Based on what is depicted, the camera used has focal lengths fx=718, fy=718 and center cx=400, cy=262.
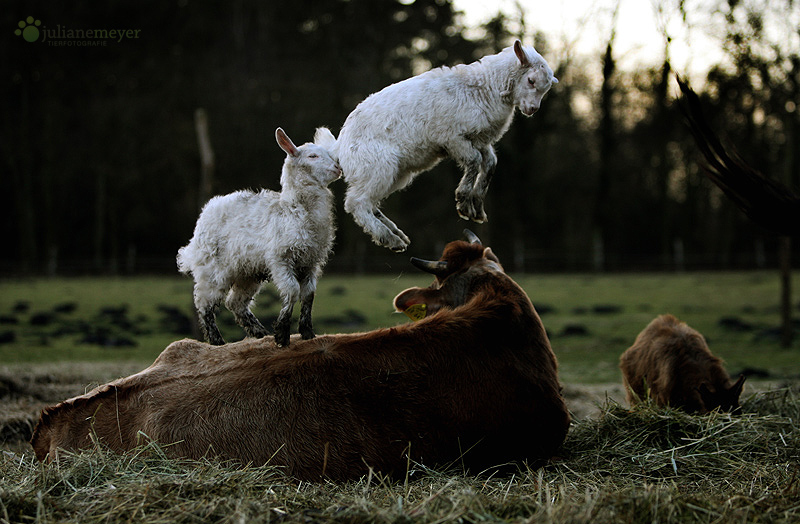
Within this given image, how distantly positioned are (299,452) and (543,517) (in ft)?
4.60

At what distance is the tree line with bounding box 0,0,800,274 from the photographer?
24734mm

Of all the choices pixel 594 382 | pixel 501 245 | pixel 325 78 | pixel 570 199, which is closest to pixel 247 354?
pixel 594 382

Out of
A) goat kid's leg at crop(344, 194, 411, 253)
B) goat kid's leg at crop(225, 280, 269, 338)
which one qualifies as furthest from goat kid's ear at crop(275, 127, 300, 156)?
goat kid's leg at crop(225, 280, 269, 338)

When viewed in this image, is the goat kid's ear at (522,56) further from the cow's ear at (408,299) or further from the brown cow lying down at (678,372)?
the brown cow lying down at (678,372)

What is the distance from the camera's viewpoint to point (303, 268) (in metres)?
3.82

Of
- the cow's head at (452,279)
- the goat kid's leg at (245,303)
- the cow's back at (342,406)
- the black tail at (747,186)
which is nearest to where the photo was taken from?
the cow's back at (342,406)

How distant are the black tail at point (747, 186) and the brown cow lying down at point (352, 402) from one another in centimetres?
151

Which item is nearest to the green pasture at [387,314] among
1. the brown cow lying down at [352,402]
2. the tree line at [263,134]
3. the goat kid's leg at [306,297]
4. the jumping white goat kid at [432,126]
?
the tree line at [263,134]

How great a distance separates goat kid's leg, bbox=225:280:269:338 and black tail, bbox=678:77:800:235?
2.79 metres

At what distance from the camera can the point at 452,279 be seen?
15.3 ft

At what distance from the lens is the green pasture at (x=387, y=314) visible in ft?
38.5

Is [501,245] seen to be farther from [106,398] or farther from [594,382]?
[106,398]

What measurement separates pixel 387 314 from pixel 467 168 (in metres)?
12.3

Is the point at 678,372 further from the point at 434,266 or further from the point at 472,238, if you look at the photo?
the point at 434,266
